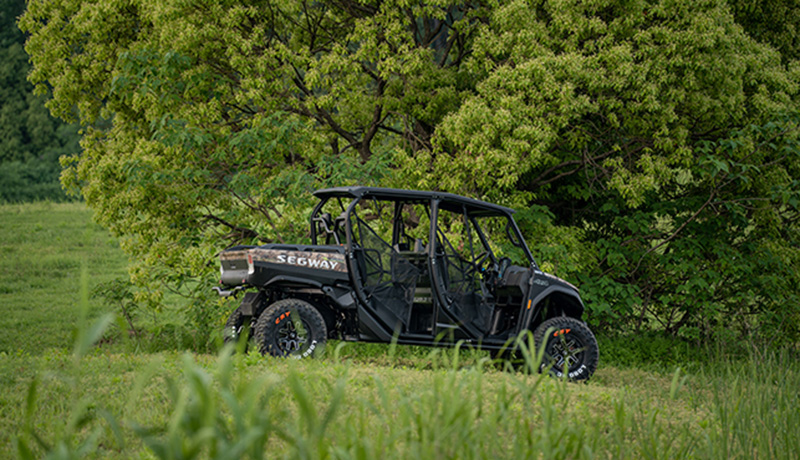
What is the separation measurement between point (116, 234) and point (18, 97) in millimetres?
30062

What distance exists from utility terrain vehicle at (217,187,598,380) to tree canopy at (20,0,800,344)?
291 centimetres

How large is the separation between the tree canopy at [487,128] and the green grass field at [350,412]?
3.77m

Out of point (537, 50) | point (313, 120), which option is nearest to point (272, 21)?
point (313, 120)

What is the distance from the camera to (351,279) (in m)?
6.95

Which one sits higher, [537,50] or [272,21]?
[272,21]

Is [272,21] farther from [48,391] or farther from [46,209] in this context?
[46,209]

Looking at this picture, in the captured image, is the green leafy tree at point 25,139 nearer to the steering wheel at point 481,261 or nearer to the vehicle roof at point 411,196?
the vehicle roof at point 411,196

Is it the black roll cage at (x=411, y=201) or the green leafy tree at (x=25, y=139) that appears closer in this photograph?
the black roll cage at (x=411, y=201)

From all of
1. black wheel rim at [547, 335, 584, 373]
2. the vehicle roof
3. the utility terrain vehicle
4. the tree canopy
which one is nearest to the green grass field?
black wheel rim at [547, 335, 584, 373]

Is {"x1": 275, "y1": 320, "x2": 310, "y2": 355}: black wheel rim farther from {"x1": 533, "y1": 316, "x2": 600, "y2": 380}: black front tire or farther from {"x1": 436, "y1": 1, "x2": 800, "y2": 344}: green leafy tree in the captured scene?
{"x1": 436, "y1": 1, "x2": 800, "y2": 344}: green leafy tree

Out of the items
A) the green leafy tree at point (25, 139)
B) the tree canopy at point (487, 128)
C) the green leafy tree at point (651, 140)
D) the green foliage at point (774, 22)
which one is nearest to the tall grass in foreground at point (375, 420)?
the green leafy tree at point (651, 140)

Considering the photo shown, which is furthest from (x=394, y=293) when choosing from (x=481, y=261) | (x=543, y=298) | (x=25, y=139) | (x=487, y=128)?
(x=25, y=139)

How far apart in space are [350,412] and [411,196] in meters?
3.74

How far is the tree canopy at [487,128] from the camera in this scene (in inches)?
421
